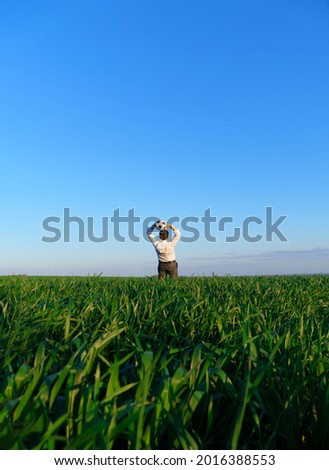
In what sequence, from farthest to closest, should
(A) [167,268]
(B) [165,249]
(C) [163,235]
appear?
1. (C) [163,235]
2. (A) [167,268]
3. (B) [165,249]

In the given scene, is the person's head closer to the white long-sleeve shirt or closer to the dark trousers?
the white long-sleeve shirt

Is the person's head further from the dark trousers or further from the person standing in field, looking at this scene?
the dark trousers

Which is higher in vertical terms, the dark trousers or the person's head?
the person's head

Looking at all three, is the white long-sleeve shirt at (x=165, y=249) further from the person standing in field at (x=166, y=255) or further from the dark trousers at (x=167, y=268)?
the dark trousers at (x=167, y=268)

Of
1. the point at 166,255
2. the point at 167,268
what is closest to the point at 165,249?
the point at 166,255

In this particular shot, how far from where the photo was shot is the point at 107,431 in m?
1.29

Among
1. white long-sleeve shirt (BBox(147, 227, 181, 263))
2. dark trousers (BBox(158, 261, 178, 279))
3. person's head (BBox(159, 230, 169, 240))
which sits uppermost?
person's head (BBox(159, 230, 169, 240))

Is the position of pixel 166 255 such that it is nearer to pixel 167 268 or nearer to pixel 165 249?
pixel 165 249

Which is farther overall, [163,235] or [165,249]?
[163,235]

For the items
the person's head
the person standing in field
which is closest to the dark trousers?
the person standing in field

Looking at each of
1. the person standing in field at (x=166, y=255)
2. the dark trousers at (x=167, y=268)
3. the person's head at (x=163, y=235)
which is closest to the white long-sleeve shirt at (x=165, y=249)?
the person standing in field at (x=166, y=255)

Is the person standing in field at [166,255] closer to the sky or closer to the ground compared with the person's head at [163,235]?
closer to the ground

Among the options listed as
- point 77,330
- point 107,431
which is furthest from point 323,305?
point 107,431

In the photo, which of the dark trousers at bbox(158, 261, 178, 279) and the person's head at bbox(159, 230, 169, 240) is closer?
the dark trousers at bbox(158, 261, 178, 279)
